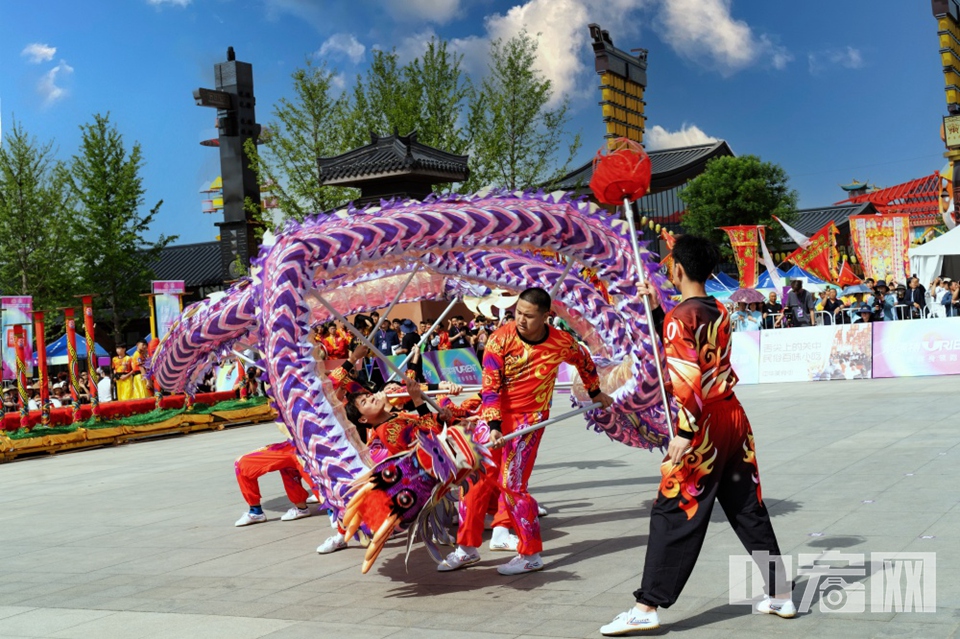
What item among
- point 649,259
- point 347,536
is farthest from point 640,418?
point 347,536

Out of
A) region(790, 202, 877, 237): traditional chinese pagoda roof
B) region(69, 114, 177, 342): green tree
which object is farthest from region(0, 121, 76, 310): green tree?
region(790, 202, 877, 237): traditional chinese pagoda roof

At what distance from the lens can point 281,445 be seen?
8391mm

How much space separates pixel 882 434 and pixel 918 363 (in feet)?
24.2

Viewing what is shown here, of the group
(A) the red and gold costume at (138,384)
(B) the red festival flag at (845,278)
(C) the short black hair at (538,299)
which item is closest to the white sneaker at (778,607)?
(C) the short black hair at (538,299)

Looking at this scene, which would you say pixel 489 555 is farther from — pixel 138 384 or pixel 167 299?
pixel 138 384

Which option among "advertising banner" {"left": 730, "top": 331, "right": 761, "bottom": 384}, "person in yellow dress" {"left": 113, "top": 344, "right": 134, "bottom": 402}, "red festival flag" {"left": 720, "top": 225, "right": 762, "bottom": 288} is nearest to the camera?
"advertising banner" {"left": 730, "top": 331, "right": 761, "bottom": 384}

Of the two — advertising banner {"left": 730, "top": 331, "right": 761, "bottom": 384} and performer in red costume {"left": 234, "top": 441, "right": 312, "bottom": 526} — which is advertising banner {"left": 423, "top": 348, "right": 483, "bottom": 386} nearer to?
advertising banner {"left": 730, "top": 331, "right": 761, "bottom": 384}

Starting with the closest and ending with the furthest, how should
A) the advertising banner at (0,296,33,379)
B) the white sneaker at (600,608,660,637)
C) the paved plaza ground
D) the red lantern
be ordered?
1. the white sneaker at (600,608,660,637)
2. the paved plaza ground
3. the red lantern
4. the advertising banner at (0,296,33,379)

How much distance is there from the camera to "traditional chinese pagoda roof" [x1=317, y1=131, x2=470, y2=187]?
904 inches

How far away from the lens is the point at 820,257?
27.4 m

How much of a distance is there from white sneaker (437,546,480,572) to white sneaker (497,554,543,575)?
0.32 meters

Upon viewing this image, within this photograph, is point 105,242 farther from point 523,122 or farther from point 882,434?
point 882,434

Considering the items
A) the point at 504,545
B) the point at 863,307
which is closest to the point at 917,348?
the point at 863,307

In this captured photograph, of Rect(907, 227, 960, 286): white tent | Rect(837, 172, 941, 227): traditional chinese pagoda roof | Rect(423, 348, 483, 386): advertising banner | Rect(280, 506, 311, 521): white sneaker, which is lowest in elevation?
Rect(280, 506, 311, 521): white sneaker
